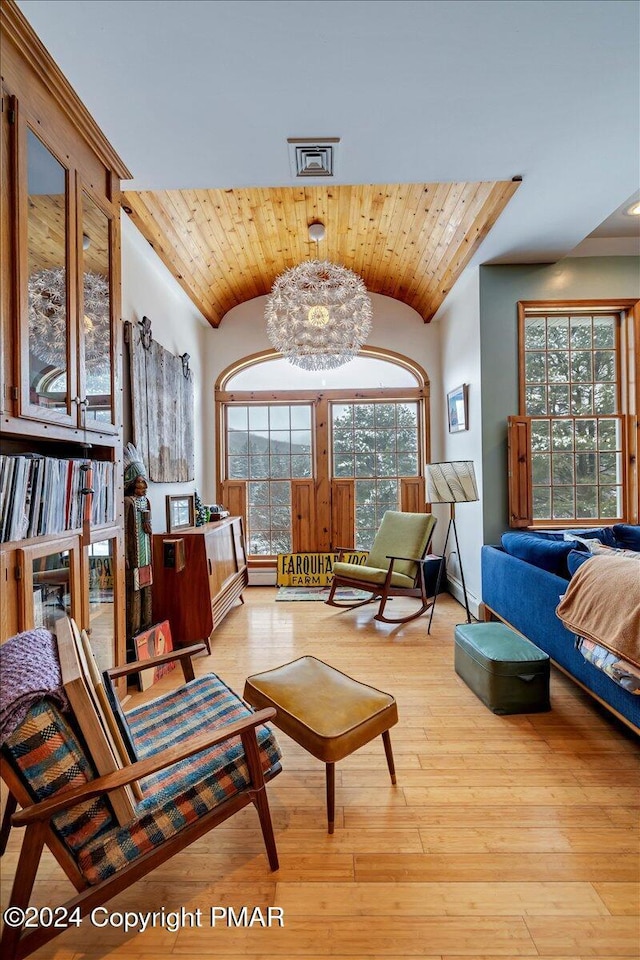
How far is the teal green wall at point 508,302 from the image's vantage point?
12.0 feet

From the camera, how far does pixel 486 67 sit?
5.81ft

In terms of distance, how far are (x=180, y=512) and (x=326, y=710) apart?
2525 millimetres

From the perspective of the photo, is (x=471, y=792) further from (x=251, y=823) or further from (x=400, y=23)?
(x=400, y=23)

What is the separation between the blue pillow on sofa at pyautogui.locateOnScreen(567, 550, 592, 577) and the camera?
2.33 meters

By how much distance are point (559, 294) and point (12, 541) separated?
4340 mm

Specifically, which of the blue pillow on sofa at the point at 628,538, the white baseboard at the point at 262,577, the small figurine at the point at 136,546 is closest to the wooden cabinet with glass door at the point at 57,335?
the small figurine at the point at 136,546

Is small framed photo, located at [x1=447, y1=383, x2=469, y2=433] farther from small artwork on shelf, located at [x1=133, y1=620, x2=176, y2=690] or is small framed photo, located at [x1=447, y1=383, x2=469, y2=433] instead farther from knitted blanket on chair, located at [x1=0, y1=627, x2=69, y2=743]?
knitted blanket on chair, located at [x1=0, y1=627, x2=69, y2=743]

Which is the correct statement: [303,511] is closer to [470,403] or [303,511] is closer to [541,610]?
[470,403]

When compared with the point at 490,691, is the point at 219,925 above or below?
below

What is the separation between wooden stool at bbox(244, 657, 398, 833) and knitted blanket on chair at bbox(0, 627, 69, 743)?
78 centimetres

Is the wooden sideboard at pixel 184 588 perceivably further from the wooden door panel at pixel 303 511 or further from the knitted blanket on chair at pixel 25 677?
the wooden door panel at pixel 303 511

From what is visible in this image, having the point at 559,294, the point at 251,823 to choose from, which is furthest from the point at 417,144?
the point at 251,823

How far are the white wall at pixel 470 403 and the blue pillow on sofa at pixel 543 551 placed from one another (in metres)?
0.64

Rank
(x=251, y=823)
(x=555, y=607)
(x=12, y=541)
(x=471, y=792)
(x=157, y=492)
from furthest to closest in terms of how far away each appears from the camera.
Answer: (x=157, y=492) → (x=555, y=607) → (x=471, y=792) → (x=251, y=823) → (x=12, y=541)
